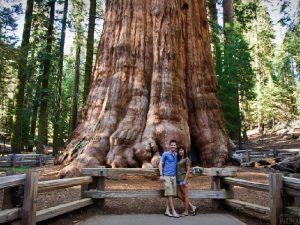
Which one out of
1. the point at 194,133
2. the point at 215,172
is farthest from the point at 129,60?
the point at 215,172

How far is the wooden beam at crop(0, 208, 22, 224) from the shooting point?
519 cm

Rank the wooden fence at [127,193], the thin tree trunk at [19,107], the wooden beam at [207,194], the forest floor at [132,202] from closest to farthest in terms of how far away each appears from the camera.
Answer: the wooden fence at [127,193]
the forest floor at [132,202]
the wooden beam at [207,194]
the thin tree trunk at [19,107]

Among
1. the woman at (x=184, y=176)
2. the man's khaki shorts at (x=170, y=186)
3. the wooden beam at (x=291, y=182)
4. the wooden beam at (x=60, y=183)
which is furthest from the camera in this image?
the woman at (x=184, y=176)

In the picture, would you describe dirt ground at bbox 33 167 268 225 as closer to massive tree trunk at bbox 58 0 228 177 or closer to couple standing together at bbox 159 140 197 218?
couple standing together at bbox 159 140 197 218

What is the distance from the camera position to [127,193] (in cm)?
787

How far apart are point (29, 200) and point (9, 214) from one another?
1.45ft

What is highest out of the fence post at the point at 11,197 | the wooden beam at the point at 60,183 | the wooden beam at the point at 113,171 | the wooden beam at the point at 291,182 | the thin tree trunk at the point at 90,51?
the thin tree trunk at the point at 90,51

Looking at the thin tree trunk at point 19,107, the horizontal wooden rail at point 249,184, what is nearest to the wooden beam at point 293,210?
the horizontal wooden rail at point 249,184

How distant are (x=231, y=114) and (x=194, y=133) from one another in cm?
952

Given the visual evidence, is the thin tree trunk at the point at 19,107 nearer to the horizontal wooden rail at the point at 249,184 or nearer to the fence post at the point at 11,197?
the horizontal wooden rail at the point at 249,184

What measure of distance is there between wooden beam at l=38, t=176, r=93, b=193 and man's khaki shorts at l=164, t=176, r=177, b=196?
170cm

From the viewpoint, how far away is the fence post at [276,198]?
6211 mm

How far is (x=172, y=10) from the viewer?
1270 centimetres

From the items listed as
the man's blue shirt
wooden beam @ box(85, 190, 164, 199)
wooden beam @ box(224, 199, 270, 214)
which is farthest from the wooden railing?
wooden beam @ box(224, 199, 270, 214)
